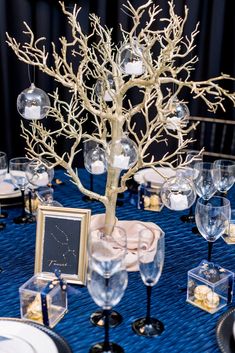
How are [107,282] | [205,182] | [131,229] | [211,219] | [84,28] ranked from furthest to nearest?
[84,28] < [205,182] < [131,229] < [211,219] < [107,282]

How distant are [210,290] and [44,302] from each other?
1.39ft

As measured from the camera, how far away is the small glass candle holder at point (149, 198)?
193 centimetres

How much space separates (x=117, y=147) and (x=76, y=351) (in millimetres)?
537

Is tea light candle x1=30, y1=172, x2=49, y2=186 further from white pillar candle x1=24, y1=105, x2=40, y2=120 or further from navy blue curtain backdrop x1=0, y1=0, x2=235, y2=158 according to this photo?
navy blue curtain backdrop x1=0, y1=0, x2=235, y2=158

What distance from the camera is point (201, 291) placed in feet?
4.45

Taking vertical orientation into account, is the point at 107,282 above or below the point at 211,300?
above

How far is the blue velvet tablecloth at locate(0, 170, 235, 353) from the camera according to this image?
47.5 inches

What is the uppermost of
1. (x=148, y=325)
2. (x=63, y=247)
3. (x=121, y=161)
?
(x=121, y=161)

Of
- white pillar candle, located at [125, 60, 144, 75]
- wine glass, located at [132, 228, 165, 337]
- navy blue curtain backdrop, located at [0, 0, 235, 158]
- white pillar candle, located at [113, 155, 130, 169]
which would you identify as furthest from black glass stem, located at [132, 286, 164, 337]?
navy blue curtain backdrop, located at [0, 0, 235, 158]

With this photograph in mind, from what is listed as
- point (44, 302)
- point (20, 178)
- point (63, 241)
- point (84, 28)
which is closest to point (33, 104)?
point (20, 178)

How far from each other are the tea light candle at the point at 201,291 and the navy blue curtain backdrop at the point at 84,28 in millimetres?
2255

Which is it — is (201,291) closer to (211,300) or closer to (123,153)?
(211,300)

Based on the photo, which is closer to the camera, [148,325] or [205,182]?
[148,325]

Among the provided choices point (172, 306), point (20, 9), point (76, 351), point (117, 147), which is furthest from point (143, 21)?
point (76, 351)
